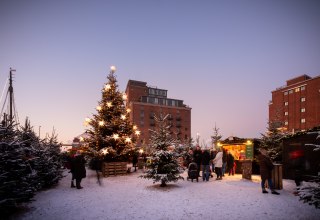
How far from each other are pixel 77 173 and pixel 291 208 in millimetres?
9474

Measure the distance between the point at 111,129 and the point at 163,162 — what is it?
24.2 ft

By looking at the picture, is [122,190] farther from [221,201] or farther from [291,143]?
[291,143]

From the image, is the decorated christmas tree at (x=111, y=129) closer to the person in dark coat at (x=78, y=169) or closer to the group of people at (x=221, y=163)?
the person in dark coat at (x=78, y=169)

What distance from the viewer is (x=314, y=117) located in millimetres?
59000

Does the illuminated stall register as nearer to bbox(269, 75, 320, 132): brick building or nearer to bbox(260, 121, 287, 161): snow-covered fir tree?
bbox(260, 121, 287, 161): snow-covered fir tree

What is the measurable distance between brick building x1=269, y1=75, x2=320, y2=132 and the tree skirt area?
5431 cm

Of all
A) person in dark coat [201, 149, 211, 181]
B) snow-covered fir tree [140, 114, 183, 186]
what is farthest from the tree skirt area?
person in dark coat [201, 149, 211, 181]

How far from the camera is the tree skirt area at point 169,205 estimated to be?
6.54 meters

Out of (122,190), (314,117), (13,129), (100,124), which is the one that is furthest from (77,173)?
(314,117)

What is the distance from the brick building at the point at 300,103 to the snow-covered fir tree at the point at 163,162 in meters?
53.2

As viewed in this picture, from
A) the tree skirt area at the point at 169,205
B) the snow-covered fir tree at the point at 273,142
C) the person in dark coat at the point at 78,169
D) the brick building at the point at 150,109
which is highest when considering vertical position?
the brick building at the point at 150,109

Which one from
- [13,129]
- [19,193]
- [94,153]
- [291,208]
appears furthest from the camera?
[94,153]

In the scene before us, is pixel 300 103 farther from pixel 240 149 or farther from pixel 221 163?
pixel 221 163

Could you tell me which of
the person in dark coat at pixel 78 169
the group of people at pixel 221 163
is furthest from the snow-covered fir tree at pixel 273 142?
the person in dark coat at pixel 78 169
